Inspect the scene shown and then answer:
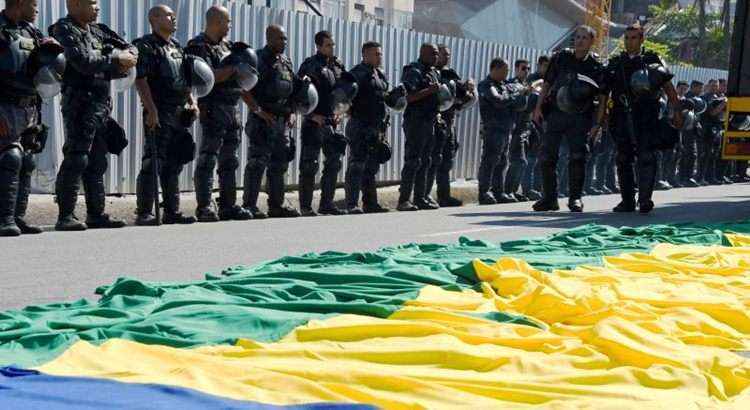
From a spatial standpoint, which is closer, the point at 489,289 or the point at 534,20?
the point at 489,289

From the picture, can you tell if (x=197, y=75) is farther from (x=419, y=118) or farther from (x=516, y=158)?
(x=516, y=158)

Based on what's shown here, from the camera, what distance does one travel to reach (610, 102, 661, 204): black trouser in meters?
15.8

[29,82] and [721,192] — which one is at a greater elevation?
[29,82]

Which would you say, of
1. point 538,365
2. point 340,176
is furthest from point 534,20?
point 538,365

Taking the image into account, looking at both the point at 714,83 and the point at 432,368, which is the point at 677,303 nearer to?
the point at 432,368

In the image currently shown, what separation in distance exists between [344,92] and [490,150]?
4.50 meters

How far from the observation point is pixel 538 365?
16.8 ft

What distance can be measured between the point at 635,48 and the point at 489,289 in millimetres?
9047

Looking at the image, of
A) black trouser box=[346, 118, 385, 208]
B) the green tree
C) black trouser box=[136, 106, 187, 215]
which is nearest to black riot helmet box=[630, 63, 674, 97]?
black trouser box=[346, 118, 385, 208]

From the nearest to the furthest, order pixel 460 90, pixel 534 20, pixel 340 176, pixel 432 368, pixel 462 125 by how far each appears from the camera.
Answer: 1. pixel 432 368
2. pixel 460 90
3. pixel 340 176
4. pixel 462 125
5. pixel 534 20

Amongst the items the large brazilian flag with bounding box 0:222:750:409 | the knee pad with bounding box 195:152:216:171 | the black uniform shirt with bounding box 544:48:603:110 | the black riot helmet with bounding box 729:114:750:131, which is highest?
the black uniform shirt with bounding box 544:48:603:110

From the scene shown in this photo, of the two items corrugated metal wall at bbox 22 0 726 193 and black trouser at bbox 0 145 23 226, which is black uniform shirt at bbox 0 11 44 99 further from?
corrugated metal wall at bbox 22 0 726 193

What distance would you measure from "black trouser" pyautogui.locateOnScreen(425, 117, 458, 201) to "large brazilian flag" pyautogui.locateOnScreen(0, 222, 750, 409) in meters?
9.05

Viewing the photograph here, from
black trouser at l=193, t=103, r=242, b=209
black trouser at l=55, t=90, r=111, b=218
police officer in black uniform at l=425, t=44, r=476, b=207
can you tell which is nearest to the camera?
black trouser at l=55, t=90, r=111, b=218
